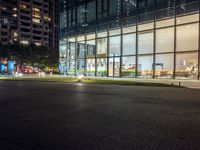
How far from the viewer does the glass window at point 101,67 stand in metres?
35.9

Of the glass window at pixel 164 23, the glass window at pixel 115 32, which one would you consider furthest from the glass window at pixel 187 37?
the glass window at pixel 115 32

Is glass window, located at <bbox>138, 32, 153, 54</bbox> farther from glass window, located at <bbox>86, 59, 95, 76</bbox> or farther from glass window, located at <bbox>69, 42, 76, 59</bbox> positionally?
glass window, located at <bbox>69, 42, 76, 59</bbox>

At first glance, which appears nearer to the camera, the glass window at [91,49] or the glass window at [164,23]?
the glass window at [164,23]

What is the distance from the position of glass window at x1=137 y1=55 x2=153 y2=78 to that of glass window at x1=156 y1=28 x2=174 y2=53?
182cm

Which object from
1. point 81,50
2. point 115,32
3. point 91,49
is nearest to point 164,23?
point 115,32

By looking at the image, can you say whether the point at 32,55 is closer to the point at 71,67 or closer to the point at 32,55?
the point at 32,55

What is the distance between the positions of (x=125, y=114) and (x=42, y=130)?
3.25 metres

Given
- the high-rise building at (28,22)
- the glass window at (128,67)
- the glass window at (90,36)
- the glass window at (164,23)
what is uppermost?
the high-rise building at (28,22)

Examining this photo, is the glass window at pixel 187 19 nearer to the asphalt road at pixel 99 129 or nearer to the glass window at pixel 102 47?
the glass window at pixel 102 47

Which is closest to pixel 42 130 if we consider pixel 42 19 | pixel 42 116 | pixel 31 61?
pixel 42 116

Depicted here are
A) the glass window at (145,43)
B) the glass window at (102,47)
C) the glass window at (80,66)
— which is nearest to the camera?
the glass window at (145,43)

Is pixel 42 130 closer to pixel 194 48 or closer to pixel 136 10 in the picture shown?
pixel 194 48

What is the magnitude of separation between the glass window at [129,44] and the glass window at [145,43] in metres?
1.01

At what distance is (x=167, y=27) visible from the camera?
28.6 m
